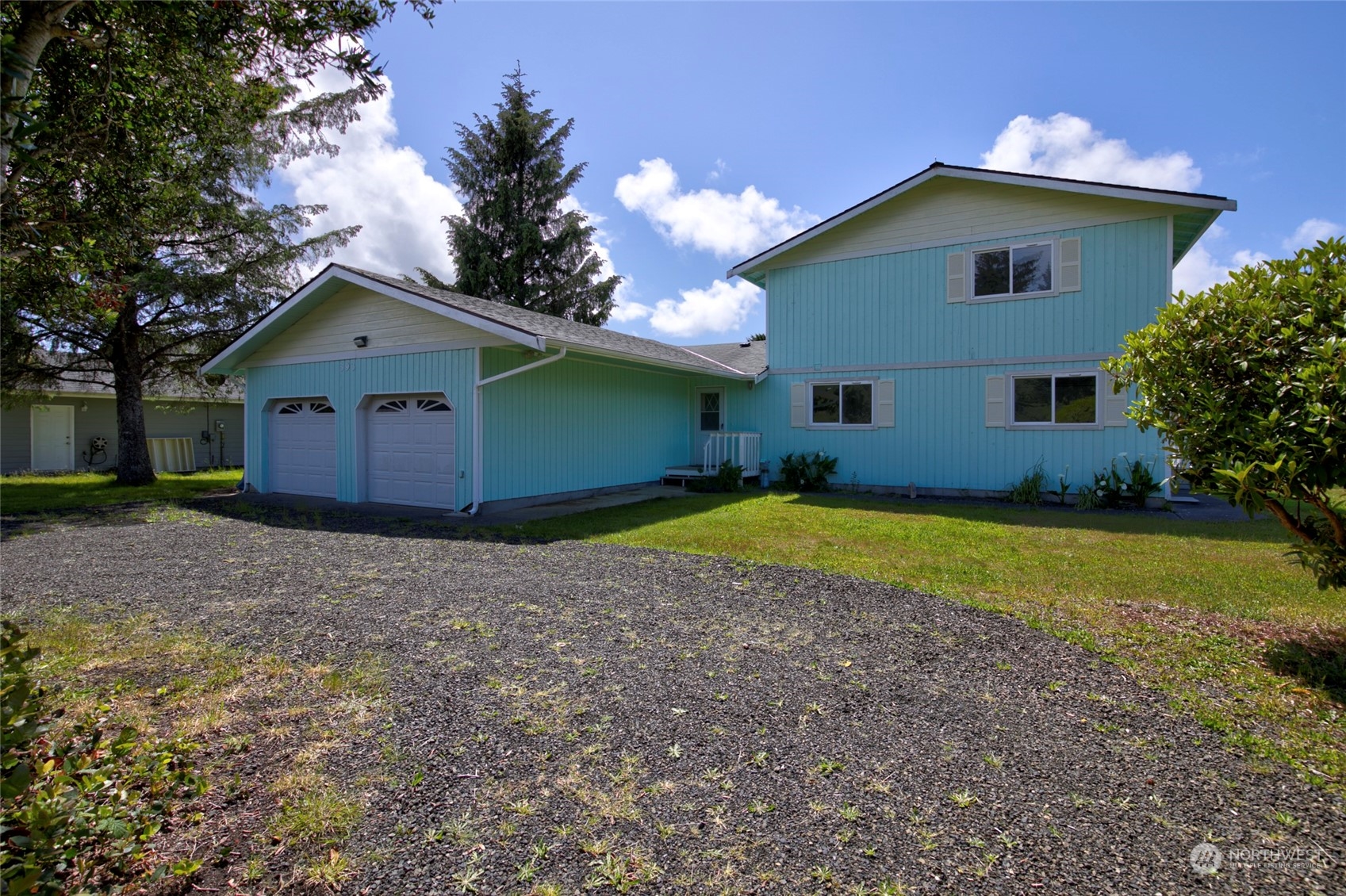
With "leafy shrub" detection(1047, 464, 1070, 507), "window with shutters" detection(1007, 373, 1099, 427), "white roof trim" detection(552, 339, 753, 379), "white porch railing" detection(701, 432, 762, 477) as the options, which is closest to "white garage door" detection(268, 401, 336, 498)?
"white roof trim" detection(552, 339, 753, 379)

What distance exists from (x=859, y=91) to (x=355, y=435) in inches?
409

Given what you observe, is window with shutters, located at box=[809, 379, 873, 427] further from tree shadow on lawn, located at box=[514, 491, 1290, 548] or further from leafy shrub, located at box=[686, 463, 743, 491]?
leafy shrub, located at box=[686, 463, 743, 491]

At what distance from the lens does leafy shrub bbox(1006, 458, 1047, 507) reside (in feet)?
36.9

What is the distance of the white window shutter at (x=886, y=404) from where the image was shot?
1295 cm

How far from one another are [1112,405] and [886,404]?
385cm

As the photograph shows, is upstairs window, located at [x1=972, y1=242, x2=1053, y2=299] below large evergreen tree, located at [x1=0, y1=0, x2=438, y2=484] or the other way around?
the other way around

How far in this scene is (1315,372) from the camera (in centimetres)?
333

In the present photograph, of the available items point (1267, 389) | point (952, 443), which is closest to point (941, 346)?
point (952, 443)

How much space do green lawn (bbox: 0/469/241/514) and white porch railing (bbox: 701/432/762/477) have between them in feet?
35.0

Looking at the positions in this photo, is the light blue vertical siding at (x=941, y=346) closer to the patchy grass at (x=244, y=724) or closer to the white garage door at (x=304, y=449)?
the white garage door at (x=304, y=449)

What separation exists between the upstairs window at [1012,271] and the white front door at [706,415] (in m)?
6.03

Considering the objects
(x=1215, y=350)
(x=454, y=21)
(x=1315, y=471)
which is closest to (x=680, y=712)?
(x=1315, y=471)

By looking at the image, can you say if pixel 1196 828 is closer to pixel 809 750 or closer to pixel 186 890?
pixel 809 750

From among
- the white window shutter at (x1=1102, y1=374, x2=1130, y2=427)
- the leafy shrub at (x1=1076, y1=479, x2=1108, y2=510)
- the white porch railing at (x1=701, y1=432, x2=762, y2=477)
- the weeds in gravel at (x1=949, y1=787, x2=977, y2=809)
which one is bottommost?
the weeds in gravel at (x1=949, y1=787, x2=977, y2=809)
